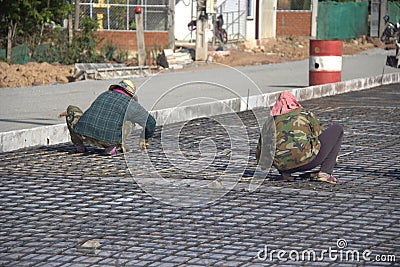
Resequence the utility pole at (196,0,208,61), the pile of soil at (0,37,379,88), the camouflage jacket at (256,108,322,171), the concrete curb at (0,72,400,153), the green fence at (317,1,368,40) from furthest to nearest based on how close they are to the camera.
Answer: the green fence at (317,1,368,40), the utility pole at (196,0,208,61), the pile of soil at (0,37,379,88), the concrete curb at (0,72,400,153), the camouflage jacket at (256,108,322,171)

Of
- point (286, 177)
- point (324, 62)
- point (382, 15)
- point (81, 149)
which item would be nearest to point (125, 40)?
point (324, 62)

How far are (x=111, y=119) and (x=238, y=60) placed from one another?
16.4 metres

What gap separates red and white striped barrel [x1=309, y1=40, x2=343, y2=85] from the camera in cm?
1580

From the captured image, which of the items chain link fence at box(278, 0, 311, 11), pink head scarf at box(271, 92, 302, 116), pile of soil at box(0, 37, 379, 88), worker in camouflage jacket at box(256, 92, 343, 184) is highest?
chain link fence at box(278, 0, 311, 11)

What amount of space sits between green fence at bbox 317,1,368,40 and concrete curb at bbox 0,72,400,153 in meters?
16.5

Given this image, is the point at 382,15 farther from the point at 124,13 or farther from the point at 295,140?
the point at 295,140

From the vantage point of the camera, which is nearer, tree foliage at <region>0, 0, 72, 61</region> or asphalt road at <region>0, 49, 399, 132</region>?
asphalt road at <region>0, 49, 399, 132</region>

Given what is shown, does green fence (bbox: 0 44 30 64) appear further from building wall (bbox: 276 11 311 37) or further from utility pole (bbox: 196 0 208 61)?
building wall (bbox: 276 11 311 37)

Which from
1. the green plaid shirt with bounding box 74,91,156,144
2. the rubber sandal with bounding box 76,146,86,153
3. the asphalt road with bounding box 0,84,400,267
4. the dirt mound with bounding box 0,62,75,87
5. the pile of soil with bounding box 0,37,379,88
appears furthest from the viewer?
the pile of soil with bounding box 0,37,379,88

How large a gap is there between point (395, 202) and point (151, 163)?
111 inches

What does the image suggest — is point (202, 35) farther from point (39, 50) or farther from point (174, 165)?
point (174, 165)

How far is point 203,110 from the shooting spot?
12648 millimetres

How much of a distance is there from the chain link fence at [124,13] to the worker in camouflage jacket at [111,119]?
16.9 meters

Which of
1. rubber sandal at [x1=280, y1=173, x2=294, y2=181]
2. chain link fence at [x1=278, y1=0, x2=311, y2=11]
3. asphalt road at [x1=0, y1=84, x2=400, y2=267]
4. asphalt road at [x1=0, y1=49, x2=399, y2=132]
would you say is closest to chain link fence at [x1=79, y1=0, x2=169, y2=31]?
asphalt road at [x1=0, y1=49, x2=399, y2=132]
